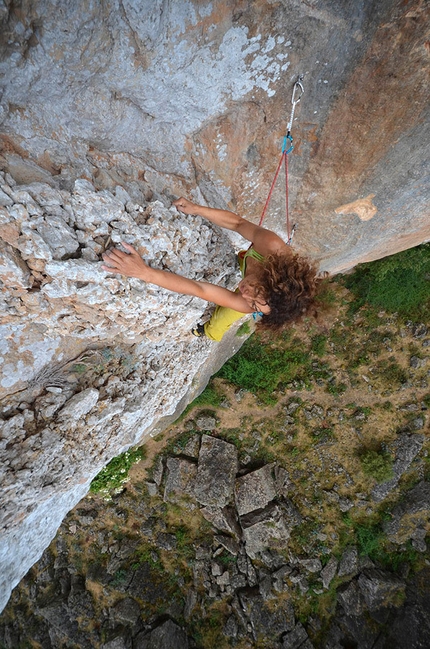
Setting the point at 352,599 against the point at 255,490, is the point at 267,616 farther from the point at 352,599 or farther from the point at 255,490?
the point at 255,490

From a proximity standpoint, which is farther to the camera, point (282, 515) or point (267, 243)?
point (282, 515)

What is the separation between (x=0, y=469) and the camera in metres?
2.68

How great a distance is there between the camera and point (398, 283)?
6.10 metres

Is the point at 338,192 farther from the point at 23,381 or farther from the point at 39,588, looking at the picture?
the point at 39,588

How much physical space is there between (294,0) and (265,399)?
225 inches

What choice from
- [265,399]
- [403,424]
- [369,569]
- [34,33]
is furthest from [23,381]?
[369,569]

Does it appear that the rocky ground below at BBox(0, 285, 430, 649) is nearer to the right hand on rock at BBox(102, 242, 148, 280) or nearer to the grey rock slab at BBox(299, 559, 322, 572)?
the grey rock slab at BBox(299, 559, 322, 572)

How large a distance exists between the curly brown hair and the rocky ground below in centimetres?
407

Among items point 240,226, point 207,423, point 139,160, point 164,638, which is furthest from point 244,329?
point 164,638

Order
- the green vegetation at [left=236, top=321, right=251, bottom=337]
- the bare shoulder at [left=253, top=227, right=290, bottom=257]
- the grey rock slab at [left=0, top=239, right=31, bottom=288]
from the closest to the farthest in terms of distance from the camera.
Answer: the grey rock slab at [left=0, top=239, right=31, bottom=288]
the bare shoulder at [left=253, top=227, right=290, bottom=257]
the green vegetation at [left=236, top=321, right=251, bottom=337]

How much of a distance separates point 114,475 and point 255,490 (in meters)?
2.65

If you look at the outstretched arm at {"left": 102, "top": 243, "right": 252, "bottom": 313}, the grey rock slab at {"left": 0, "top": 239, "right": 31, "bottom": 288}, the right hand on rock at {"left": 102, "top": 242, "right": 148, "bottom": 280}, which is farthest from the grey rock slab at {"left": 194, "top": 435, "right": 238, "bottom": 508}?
the grey rock slab at {"left": 0, "top": 239, "right": 31, "bottom": 288}

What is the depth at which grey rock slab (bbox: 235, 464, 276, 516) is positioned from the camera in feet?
22.4

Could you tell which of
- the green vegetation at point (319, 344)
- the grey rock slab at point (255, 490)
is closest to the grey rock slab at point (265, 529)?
the grey rock slab at point (255, 490)
